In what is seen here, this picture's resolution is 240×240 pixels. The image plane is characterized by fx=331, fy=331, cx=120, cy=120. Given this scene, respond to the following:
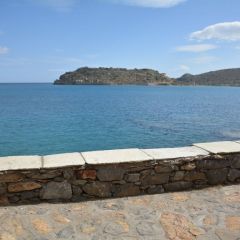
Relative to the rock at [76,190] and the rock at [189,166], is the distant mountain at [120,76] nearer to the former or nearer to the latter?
the rock at [189,166]

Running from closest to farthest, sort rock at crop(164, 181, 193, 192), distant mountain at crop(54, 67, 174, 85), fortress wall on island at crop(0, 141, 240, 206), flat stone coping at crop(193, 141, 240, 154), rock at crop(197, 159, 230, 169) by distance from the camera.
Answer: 1. fortress wall on island at crop(0, 141, 240, 206)
2. rock at crop(164, 181, 193, 192)
3. rock at crop(197, 159, 230, 169)
4. flat stone coping at crop(193, 141, 240, 154)
5. distant mountain at crop(54, 67, 174, 85)

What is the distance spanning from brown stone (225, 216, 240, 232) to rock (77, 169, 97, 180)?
5.84 feet

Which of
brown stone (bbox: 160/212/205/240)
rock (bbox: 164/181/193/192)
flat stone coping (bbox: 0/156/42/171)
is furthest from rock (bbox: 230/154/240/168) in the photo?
flat stone coping (bbox: 0/156/42/171)

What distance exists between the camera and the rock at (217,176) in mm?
5059

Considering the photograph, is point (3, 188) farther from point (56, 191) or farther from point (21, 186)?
point (56, 191)

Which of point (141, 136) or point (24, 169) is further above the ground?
point (24, 169)

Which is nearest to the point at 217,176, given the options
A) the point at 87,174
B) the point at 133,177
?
the point at 133,177

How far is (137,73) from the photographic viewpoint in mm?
165500

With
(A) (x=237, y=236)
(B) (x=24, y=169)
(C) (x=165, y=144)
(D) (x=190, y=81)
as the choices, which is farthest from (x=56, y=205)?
(D) (x=190, y=81)

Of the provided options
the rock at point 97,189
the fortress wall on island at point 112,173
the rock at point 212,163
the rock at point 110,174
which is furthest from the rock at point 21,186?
the rock at point 212,163

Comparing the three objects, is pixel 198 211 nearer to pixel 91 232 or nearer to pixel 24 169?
pixel 91 232

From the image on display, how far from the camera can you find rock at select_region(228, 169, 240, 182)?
5145mm

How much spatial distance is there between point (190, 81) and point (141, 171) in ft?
648

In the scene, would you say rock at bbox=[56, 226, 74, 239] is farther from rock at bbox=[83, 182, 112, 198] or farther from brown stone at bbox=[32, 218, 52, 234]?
rock at bbox=[83, 182, 112, 198]
